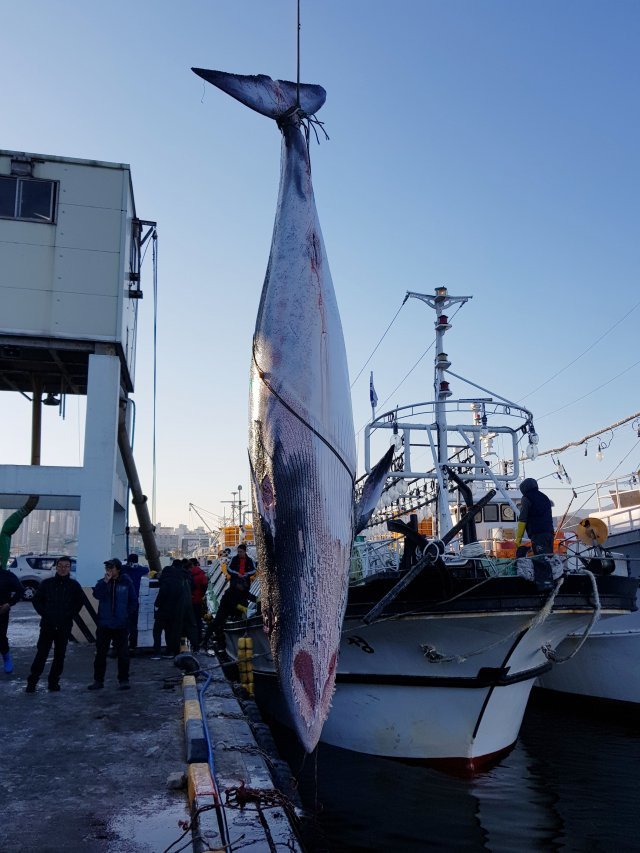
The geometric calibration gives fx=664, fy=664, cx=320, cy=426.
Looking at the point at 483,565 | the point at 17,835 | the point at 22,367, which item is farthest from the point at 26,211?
the point at 17,835

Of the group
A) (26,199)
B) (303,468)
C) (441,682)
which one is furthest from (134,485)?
(303,468)

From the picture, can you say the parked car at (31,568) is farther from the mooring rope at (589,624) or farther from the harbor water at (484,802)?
the mooring rope at (589,624)

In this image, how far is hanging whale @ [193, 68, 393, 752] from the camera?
88.8 inches

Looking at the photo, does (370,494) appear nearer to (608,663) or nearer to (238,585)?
(238,585)

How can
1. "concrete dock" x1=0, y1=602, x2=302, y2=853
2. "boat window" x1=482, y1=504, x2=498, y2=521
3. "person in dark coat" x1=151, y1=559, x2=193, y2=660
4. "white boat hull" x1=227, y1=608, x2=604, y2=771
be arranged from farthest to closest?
1. "boat window" x1=482, y1=504, x2=498, y2=521
2. "person in dark coat" x1=151, y1=559, x2=193, y2=660
3. "white boat hull" x1=227, y1=608, x2=604, y2=771
4. "concrete dock" x1=0, y1=602, x2=302, y2=853

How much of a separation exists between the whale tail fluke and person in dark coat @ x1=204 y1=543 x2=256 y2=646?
24.4ft

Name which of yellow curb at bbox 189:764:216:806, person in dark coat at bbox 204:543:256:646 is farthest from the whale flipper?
person in dark coat at bbox 204:543:256:646

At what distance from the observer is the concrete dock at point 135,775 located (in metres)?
3.62

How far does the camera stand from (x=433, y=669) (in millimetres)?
7688

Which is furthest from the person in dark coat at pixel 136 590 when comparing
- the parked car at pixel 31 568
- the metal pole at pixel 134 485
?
the parked car at pixel 31 568

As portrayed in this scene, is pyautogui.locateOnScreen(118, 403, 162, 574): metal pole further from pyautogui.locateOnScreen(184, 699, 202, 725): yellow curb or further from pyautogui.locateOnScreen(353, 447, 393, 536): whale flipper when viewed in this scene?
pyautogui.locateOnScreen(353, 447, 393, 536): whale flipper

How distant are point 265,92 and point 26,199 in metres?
11.3

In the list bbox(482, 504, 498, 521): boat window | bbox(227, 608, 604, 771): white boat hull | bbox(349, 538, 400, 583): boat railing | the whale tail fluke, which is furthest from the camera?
bbox(482, 504, 498, 521): boat window

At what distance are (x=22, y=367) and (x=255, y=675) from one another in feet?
29.9
